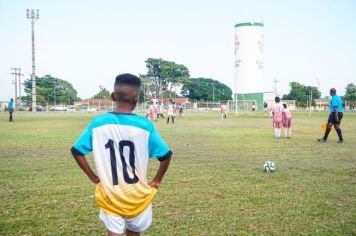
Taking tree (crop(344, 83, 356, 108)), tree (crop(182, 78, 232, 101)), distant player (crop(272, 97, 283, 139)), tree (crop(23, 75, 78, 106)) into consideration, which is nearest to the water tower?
tree (crop(182, 78, 232, 101))

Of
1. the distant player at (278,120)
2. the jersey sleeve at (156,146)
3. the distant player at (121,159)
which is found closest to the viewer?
the distant player at (121,159)

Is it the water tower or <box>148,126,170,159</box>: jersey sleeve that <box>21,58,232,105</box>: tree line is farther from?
<box>148,126,170,159</box>: jersey sleeve

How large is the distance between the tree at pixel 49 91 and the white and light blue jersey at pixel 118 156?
364 ft

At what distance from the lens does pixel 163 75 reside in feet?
351

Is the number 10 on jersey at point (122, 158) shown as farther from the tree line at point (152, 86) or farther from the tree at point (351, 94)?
the tree at point (351, 94)

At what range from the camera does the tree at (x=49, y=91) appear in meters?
109

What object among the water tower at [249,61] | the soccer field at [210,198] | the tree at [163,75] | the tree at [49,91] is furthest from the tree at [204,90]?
the soccer field at [210,198]

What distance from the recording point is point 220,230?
4.66m

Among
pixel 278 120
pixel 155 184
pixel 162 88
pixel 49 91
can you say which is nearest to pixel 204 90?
pixel 162 88

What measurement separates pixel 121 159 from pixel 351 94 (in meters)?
118

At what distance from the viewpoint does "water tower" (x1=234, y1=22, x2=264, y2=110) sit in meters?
82.7

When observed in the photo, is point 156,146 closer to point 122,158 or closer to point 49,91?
point 122,158

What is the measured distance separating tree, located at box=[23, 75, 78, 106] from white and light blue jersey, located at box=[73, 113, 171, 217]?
110842 millimetres

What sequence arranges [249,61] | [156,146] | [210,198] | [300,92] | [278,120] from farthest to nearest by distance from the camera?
[300,92] → [249,61] → [278,120] → [210,198] → [156,146]
